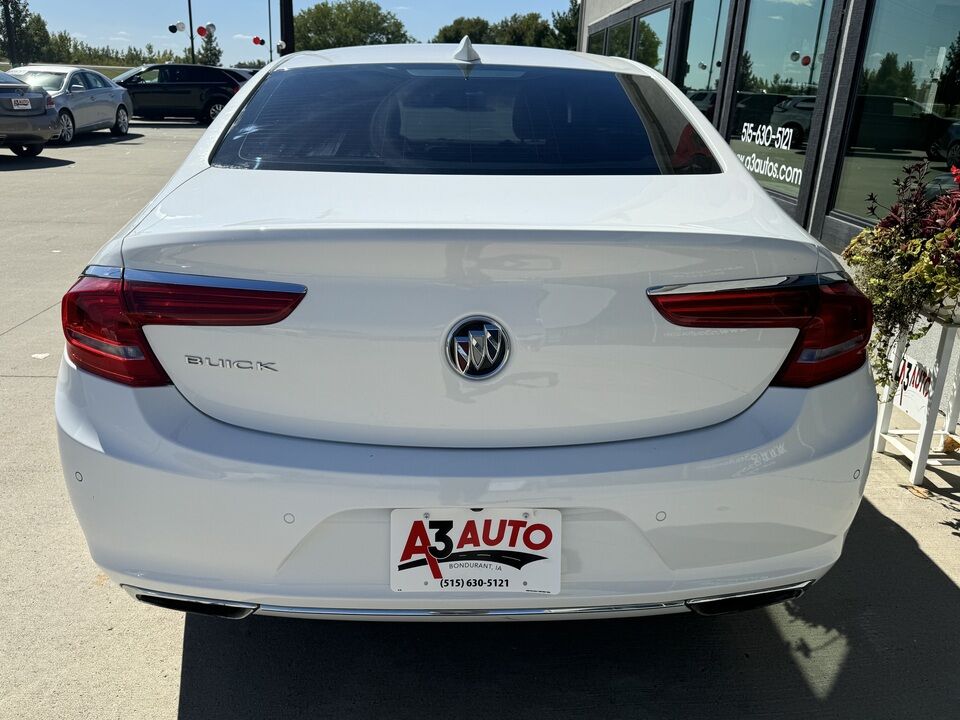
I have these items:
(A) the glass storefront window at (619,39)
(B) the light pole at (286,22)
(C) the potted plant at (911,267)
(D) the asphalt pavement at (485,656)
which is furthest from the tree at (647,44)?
(D) the asphalt pavement at (485,656)

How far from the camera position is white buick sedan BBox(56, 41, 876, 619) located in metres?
1.71

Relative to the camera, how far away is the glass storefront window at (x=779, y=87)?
7.01m

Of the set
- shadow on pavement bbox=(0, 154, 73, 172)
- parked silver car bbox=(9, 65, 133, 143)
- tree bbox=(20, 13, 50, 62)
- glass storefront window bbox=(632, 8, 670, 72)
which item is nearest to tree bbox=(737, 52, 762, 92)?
glass storefront window bbox=(632, 8, 670, 72)

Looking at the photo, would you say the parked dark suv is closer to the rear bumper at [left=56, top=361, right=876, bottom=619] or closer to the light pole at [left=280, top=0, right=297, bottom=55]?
the light pole at [left=280, top=0, right=297, bottom=55]

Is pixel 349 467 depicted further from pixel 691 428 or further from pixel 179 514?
pixel 691 428

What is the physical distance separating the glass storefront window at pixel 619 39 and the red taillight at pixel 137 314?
1385 centimetres

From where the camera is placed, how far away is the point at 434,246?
5.58 feet

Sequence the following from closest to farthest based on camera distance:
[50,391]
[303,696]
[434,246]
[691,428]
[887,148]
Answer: [434,246]
[691,428]
[303,696]
[50,391]
[887,148]

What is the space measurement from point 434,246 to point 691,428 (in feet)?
2.12

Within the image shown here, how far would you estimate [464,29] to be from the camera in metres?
93.4

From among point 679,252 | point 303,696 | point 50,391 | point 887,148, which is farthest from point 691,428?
point 887,148

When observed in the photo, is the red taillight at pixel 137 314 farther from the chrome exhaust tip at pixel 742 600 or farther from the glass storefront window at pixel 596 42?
the glass storefront window at pixel 596 42

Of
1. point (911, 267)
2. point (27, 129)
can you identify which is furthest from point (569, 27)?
point (911, 267)

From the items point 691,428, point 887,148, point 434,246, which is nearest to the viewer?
point 434,246
